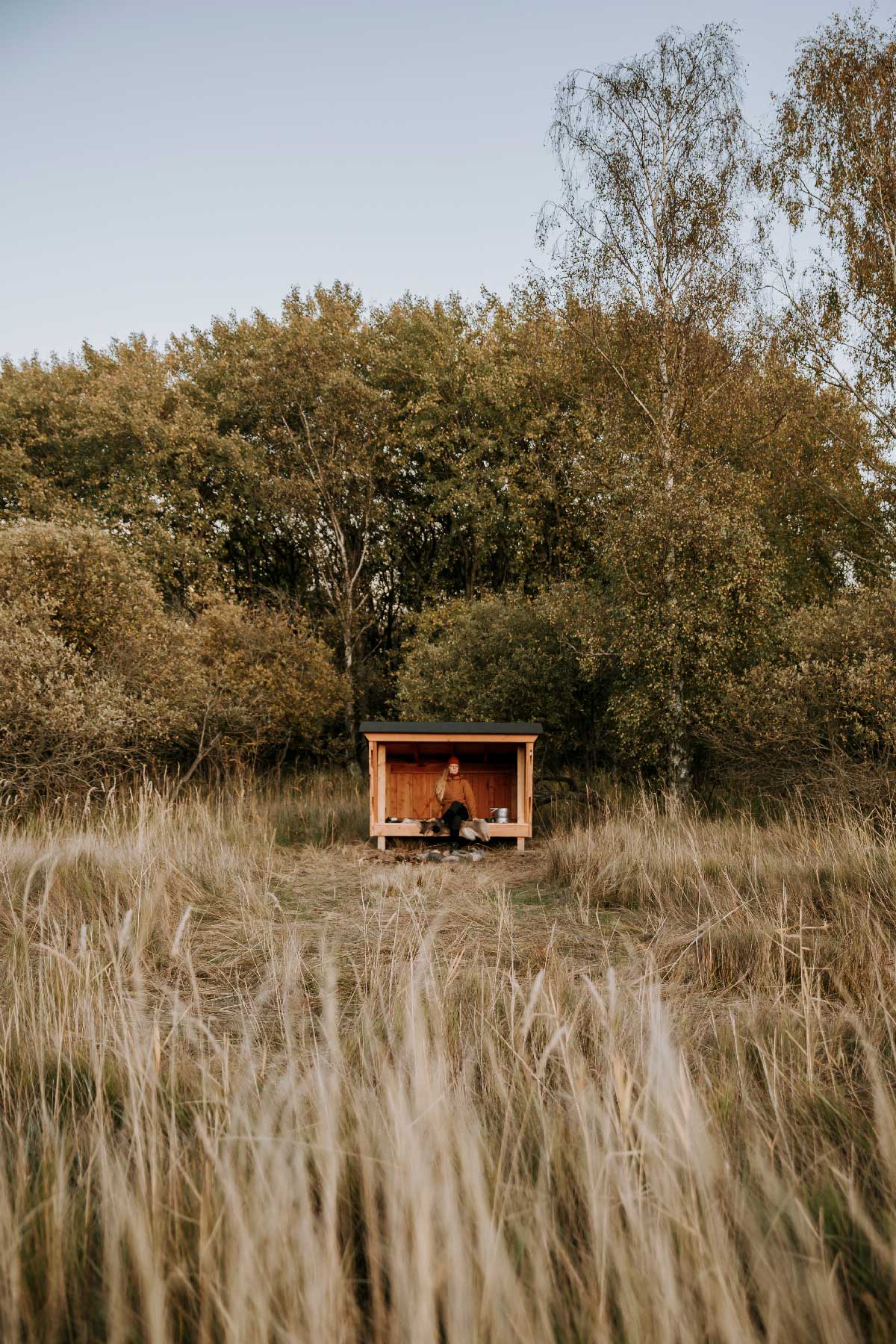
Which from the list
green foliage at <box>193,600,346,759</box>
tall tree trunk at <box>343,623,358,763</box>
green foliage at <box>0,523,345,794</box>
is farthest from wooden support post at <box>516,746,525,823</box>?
tall tree trunk at <box>343,623,358,763</box>

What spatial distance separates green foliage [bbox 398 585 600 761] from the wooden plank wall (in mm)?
1176

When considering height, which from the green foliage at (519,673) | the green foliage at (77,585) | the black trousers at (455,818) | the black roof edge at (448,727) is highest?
the green foliage at (77,585)

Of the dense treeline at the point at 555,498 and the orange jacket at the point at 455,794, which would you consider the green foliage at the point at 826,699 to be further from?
the orange jacket at the point at 455,794

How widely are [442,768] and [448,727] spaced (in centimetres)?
233

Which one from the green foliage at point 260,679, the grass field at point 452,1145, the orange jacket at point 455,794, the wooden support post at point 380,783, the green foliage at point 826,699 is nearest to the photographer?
the grass field at point 452,1145

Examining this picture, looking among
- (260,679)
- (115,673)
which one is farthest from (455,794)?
(260,679)

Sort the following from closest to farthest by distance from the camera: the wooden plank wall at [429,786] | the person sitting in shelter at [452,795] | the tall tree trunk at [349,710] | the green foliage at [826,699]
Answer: the green foliage at [826,699] < the person sitting in shelter at [452,795] < the wooden plank wall at [429,786] < the tall tree trunk at [349,710]

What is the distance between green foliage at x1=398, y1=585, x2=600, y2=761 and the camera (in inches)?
489

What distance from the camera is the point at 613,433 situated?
11.7 meters

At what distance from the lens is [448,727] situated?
951 centimetres

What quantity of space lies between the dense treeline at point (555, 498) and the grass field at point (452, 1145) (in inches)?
217

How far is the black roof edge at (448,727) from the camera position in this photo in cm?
948

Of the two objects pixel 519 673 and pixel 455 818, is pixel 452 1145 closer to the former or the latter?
pixel 455 818

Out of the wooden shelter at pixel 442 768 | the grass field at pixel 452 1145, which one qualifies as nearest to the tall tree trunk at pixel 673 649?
the wooden shelter at pixel 442 768
